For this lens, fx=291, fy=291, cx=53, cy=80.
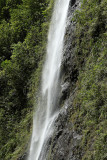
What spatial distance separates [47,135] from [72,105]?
1717 mm

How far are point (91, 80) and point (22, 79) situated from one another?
8944 millimetres

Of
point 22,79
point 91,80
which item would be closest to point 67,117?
point 91,80

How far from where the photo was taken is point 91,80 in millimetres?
8141

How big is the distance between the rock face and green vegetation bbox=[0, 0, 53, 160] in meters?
3.70

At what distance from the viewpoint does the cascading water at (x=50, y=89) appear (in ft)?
35.8

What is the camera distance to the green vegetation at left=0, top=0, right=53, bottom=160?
14.5 meters

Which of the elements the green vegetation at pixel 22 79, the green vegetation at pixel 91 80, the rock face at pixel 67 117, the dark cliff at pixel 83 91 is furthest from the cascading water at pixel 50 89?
the green vegetation at pixel 91 80

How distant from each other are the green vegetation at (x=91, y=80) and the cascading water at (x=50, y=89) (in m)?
1.61

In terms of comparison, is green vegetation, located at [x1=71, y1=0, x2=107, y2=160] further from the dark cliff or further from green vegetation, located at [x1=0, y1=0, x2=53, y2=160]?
green vegetation, located at [x1=0, y1=0, x2=53, y2=160]

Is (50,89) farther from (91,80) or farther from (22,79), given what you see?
(22,79)

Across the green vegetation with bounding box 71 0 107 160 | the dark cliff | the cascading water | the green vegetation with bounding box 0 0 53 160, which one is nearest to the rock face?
the dark cliff

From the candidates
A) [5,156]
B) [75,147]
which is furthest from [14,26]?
[75,147]

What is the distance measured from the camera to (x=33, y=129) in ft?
42.7

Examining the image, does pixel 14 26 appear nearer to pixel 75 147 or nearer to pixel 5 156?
pixel 5 156
